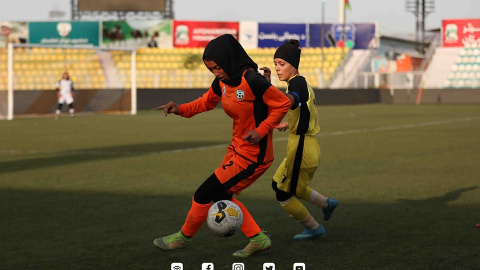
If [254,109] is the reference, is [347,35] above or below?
above

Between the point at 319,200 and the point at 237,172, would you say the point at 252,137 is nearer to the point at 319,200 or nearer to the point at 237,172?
the point at 237,172

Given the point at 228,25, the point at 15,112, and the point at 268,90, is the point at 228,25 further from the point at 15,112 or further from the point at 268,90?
the point at 268,90

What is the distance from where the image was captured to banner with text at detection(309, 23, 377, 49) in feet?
187

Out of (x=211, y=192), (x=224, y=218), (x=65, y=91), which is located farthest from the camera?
(x=65, y=91)

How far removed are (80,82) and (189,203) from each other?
28.7 m

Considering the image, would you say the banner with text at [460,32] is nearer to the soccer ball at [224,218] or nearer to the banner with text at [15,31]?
the banner with text at [15,31]

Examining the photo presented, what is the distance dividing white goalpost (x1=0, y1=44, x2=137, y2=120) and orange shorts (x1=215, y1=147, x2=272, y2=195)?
25879mm

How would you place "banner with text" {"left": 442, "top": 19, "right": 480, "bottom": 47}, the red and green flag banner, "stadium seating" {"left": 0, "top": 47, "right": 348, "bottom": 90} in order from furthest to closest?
1. the red and green flag banner
2. "banner with text" {"left": 442, "top": 19, "right": 480, "bottom": 47}
3. "stadium seating" {"left": 0, "top": 47, "right": 348, "bottom": 90}

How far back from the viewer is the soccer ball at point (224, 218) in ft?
19.2

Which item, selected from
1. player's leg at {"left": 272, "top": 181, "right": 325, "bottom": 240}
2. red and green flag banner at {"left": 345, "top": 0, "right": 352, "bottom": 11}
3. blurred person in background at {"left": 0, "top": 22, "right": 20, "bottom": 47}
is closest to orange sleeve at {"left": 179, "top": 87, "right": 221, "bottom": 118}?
player's leg at {"left": 272, "top": 181, "right": 325, "bottom": 240}

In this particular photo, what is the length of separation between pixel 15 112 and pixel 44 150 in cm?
1598

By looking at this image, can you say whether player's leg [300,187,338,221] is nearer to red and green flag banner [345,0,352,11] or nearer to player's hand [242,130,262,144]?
player's hand [242,130,262,144]

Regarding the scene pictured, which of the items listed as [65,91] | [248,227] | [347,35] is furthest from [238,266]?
[347,35]

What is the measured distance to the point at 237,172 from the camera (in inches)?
233
